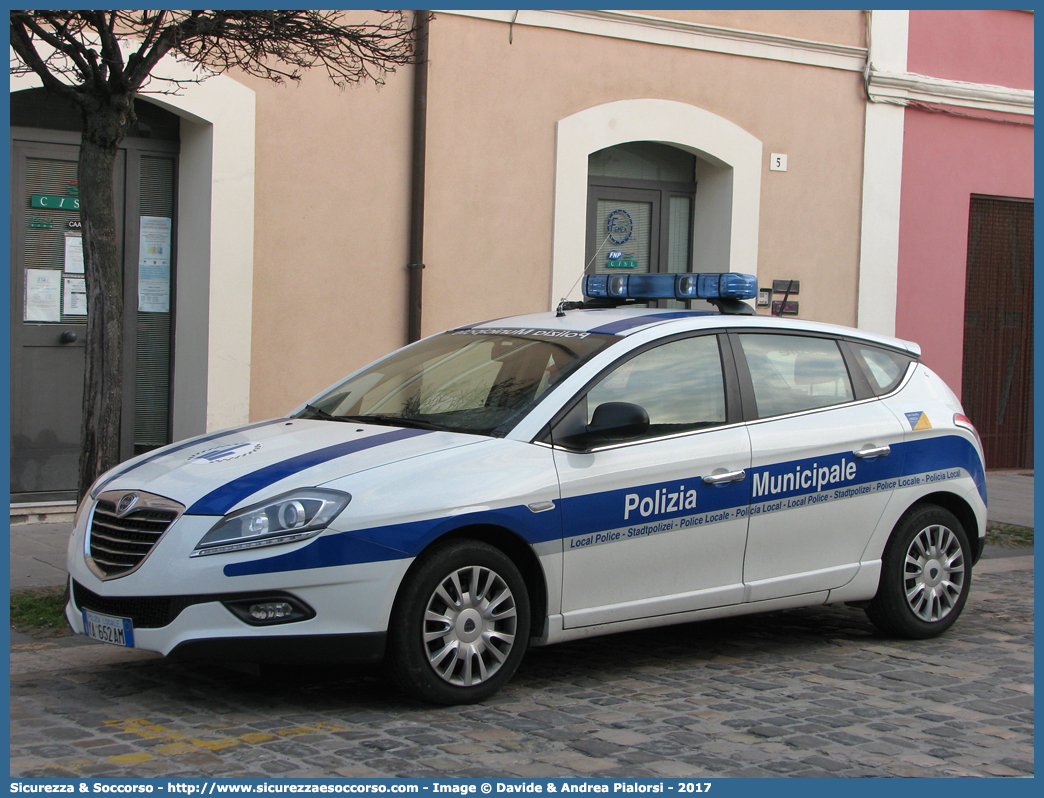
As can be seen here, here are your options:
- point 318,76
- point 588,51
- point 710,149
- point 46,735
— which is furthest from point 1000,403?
point 46,735

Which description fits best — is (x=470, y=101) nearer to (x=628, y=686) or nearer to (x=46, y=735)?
(x=628, y=686)

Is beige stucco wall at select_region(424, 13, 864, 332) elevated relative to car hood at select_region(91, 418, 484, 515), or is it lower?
elevated

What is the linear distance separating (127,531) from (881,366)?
389 centimetres

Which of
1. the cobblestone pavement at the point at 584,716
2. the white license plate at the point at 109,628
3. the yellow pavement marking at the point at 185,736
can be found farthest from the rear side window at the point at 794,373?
the white license plate at the point at 109,628

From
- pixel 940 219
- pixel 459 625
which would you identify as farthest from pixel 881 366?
pixel 940 219

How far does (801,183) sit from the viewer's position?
1280 centimetres

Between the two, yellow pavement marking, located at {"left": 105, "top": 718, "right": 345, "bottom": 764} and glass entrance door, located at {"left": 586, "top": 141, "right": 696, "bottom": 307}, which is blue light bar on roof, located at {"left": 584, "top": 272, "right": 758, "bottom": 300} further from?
glass entrance door, located at {"left": 586, "top": 141, "right": 696, "bottom": 307}

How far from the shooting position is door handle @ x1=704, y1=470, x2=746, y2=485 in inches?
227

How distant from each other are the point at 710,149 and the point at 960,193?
323 centimetres

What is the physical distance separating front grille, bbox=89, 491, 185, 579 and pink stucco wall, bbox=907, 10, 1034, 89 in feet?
34.8

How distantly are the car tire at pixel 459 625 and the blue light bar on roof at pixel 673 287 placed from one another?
2047mm

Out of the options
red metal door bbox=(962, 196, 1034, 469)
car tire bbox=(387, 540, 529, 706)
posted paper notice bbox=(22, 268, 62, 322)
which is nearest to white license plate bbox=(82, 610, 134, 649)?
car tire bbox=(387, 540, 529, 706)

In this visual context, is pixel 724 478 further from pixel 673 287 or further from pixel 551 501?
pixel 673 287

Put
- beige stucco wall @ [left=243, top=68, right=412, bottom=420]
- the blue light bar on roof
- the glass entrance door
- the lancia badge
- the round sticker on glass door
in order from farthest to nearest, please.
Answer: the round sticker on glass door → the glass entrance door → beige stucco wall @ [left=243, top=68, right=412, bottom=420] → the blue light bar on roof → the lancia badge
